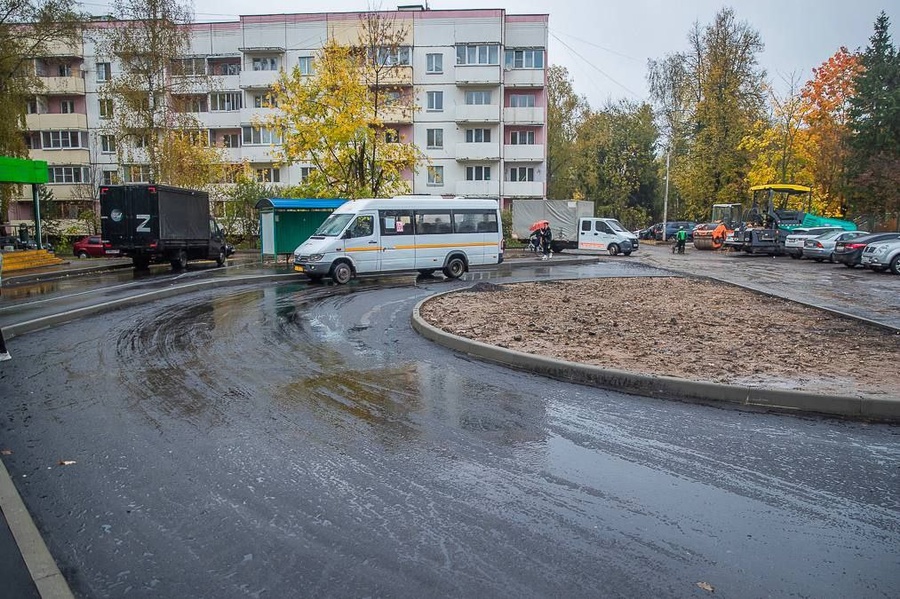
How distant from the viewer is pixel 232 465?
194 inches

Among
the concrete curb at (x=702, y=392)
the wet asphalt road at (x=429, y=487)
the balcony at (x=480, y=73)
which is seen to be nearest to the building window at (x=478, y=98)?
the balcony at (x=480, y=73)

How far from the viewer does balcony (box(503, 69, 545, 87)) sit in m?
52.3

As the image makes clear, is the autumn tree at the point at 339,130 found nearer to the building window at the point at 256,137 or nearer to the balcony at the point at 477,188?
the balcony at the point at 477,188

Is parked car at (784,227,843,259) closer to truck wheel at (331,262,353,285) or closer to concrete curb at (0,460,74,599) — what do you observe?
truck wheel at (331,262,353,285)

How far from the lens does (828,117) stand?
151 feet

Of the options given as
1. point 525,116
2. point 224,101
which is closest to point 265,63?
point 224,101

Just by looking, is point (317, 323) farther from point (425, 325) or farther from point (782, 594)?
point (782, 594)

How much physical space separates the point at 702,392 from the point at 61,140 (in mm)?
61084

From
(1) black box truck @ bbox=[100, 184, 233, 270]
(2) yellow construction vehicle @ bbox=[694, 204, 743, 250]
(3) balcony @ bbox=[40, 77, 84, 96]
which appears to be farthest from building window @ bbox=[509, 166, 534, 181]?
(3) balcony @ bbox=[40, 77, 84, 96]

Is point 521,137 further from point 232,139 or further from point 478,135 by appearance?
point 232,139

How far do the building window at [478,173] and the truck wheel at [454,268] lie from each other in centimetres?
3226

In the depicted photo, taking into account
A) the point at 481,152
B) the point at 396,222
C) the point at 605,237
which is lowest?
the point at 605,237

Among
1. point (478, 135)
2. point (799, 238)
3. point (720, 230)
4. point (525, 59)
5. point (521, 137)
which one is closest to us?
point (799, 238)

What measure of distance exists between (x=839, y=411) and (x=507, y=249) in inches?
1373
